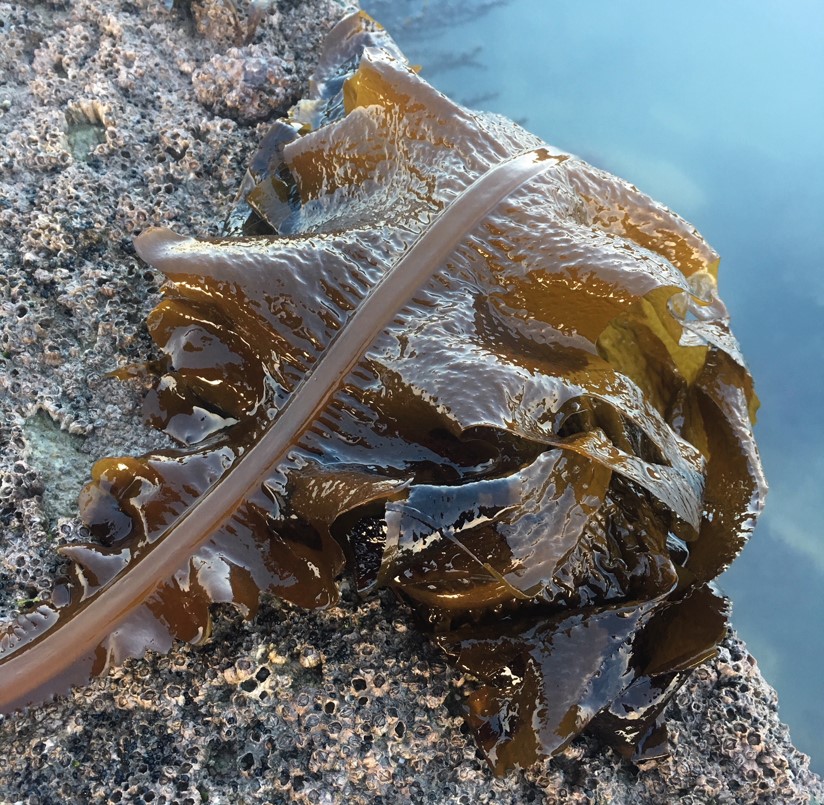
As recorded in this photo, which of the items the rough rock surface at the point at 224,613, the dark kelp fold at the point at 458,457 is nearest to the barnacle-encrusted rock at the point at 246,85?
the rough rock surface at the point at 224,613

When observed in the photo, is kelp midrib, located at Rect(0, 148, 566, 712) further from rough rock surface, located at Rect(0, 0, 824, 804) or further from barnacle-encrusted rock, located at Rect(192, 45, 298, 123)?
barnacle-encrusted rock, located at Rect(192, 45, 298, 123)

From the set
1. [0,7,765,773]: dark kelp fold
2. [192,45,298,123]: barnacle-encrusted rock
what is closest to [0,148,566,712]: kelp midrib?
[0,7,765,773]: dark kelp fold

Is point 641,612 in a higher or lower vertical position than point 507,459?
lower

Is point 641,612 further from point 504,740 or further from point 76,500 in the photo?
point 76,500

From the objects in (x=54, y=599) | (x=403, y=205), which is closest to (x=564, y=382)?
(x=403, y=205)

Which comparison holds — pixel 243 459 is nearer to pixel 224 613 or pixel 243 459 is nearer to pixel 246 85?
pixel 224 613

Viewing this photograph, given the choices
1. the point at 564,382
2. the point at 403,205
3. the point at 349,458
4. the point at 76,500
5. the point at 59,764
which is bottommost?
the point at 59,764

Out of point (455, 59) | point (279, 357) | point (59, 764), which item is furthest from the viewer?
point (455, 59)
